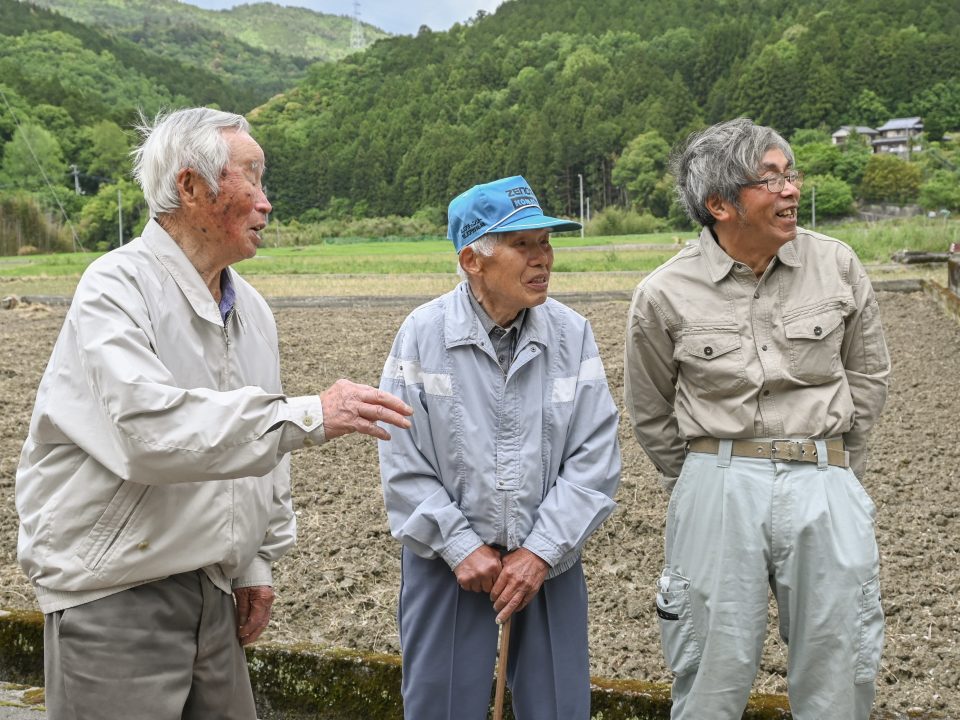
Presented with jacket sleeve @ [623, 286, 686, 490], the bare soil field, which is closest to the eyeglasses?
jacket sleeve @ [623, 286, 686, 490]

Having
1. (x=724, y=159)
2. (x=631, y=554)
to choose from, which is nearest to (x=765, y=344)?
(x=724, y=159)

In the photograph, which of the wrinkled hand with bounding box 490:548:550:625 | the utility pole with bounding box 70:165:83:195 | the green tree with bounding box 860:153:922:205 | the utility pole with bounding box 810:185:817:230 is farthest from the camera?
the utility pole with bounding box 70:165:83:195

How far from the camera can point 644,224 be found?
251ft

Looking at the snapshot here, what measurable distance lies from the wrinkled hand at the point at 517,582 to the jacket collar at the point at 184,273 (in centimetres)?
87

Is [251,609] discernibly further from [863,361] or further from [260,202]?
[863,361]

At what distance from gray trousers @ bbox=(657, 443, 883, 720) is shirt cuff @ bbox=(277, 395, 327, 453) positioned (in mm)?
1077

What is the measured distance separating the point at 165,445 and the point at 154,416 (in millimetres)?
59

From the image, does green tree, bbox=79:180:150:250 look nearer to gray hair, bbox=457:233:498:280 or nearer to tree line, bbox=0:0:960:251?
tree line, bbox=0:0:960:251

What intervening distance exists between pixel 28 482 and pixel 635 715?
201cm

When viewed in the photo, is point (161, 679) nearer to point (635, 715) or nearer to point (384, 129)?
point (635, 715)

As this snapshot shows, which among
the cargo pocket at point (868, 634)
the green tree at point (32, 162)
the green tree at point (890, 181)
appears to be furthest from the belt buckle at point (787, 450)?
the green tree at point (32, 162)

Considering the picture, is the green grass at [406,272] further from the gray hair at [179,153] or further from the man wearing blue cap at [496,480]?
the gray hair at [179,153]

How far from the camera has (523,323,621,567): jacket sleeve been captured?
8.46 feet

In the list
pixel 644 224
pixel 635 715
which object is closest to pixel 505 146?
pixel 644 224
